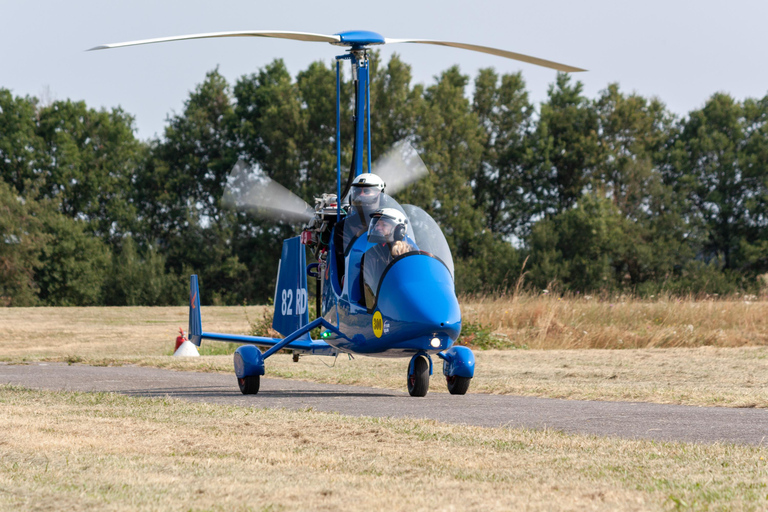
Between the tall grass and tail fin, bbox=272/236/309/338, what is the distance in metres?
6.00

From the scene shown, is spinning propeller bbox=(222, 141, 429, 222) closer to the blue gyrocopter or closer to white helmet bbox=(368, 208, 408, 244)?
the blue gyrocopter

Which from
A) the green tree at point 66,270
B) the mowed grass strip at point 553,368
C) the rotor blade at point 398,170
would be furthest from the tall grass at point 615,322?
the green tree at point 66,270

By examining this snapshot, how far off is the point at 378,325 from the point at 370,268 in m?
0.62

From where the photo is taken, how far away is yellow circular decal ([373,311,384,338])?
343 inches

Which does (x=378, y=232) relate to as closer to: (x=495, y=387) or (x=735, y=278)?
(x=495, y=387)

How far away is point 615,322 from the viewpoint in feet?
59.9

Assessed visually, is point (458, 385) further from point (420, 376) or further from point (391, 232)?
point (391, 232)

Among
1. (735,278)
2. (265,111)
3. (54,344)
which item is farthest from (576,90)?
(54,344)

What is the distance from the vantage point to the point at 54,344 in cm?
2159

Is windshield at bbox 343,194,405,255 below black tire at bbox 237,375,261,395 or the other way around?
the other way around

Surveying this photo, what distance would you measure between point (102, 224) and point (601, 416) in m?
45.4

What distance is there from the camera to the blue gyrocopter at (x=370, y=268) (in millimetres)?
8547

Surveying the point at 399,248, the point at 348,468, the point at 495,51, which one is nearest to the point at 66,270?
the point at 495,51

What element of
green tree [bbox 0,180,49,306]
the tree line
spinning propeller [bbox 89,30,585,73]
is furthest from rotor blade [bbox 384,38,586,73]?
green tree [bbox 0,180,49,306]
